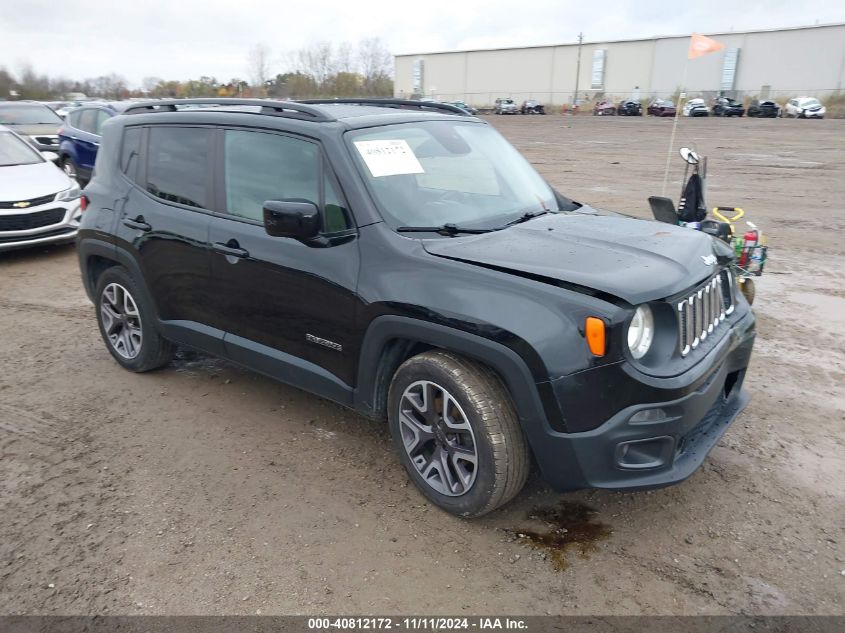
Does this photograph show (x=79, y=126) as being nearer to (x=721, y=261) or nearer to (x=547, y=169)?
(x=547, y=169)

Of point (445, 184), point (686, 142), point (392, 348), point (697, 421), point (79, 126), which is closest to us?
point (697, 421)

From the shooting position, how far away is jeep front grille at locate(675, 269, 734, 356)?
2977 millimetres

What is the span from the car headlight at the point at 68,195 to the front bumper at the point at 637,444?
8046 mm

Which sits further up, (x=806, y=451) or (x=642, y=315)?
(x=642, y=315)

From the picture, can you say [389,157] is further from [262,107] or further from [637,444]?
[637,444]

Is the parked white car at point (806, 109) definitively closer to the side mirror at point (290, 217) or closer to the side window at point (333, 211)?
the side window at point (333, 211)

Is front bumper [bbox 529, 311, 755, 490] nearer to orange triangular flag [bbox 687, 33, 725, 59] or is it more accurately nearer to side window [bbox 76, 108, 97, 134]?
orange triangular flag [bbox 687, 33, 725, 59]

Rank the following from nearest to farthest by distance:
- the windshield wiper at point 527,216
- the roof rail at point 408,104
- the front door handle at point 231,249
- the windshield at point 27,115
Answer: the windshield wiper at point 527,216, the front door handle at point 231,249, the roof rail at point 408,104, the windshield at point 27,115

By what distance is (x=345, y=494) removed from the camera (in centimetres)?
347

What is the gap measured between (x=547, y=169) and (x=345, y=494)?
15.3 metres

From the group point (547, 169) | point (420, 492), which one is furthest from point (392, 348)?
point (547, 169)

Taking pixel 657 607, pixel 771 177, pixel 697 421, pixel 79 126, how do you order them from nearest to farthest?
pixel 657 607 < pixel 697 421 < pixel 79 126 < pixel 771 177

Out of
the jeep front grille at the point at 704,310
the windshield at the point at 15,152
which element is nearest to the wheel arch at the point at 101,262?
the jeep front grille at the point at 704,310

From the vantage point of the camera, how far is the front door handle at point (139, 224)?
4461 millimetres
